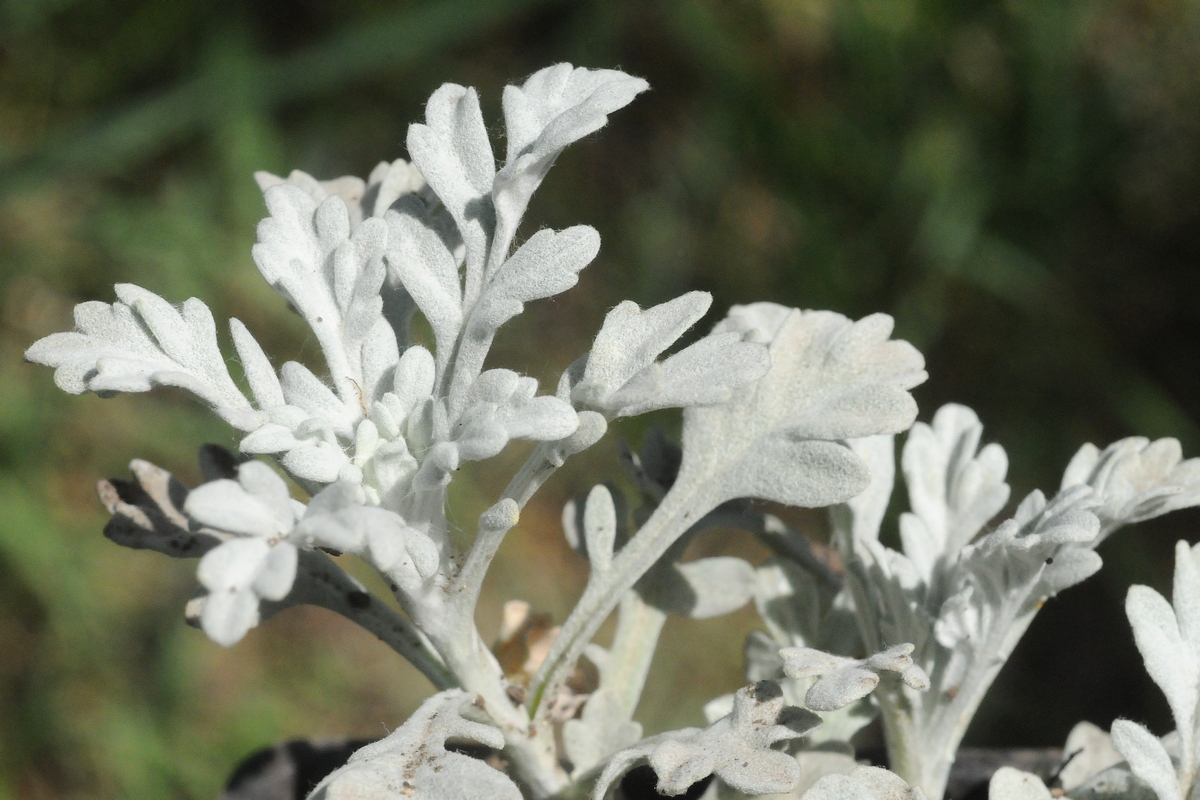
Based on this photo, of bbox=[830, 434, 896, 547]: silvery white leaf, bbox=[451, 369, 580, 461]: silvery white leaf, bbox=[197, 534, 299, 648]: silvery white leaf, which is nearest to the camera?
bbox=[197, 534, 299, 648]: silvery white leaf

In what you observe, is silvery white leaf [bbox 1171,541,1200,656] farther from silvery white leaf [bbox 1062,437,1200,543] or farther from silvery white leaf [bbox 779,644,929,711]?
silvery white leaf [bbox 779,644,929,711]

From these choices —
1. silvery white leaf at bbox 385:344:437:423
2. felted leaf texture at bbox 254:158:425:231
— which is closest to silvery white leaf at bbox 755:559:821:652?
silvery white leaf at bbox 385:344:437:423

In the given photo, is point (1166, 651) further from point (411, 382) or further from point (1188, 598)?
point (411, 382)

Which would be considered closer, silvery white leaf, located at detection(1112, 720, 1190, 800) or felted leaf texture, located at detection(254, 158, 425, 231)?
silvery white leaf, located at detection(1112, 720, 1190, 800)

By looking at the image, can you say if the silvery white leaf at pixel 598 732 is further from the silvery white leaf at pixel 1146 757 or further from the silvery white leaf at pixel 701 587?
the silvery white leaf at pixel 1146 757

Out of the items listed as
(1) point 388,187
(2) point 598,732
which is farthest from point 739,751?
(1) point 388,187

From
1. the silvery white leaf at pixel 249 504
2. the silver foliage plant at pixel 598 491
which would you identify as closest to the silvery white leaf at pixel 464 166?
the silver foliage plant at pixel 598 491
